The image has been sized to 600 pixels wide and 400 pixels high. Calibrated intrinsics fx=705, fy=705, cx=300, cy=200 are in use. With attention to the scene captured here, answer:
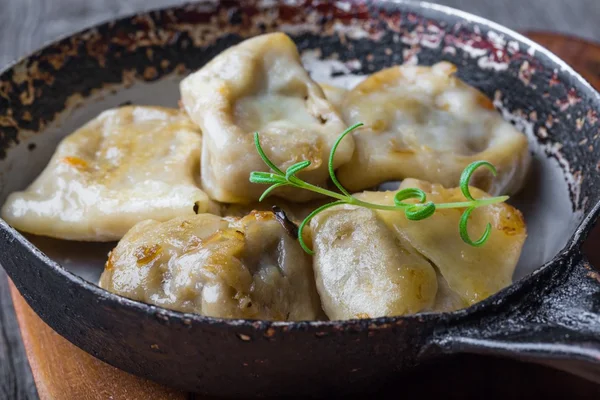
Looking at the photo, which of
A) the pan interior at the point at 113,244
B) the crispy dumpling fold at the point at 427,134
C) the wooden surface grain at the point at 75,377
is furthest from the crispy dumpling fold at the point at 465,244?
the wooden surface grain at the point at 75,377

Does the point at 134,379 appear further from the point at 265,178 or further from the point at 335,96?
the point at 335,96

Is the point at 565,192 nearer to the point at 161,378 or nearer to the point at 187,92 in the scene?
the point at 187,92

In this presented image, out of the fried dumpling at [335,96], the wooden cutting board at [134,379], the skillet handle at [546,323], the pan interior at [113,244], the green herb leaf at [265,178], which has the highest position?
the green herb leaf at [265,178]

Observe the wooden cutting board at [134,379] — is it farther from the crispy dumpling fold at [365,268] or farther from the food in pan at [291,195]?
the crispy dumpling fold at [365,268]

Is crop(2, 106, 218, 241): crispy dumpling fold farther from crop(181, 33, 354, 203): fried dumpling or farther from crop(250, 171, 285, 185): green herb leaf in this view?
crop(250, 171, 285, 185): green herb leaf

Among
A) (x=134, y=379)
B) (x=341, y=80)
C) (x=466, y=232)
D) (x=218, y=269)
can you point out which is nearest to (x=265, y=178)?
(x=218, y=269)

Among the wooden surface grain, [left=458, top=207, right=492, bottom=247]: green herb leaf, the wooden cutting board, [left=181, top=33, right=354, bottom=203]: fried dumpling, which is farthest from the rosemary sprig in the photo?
the wooden surface grain
